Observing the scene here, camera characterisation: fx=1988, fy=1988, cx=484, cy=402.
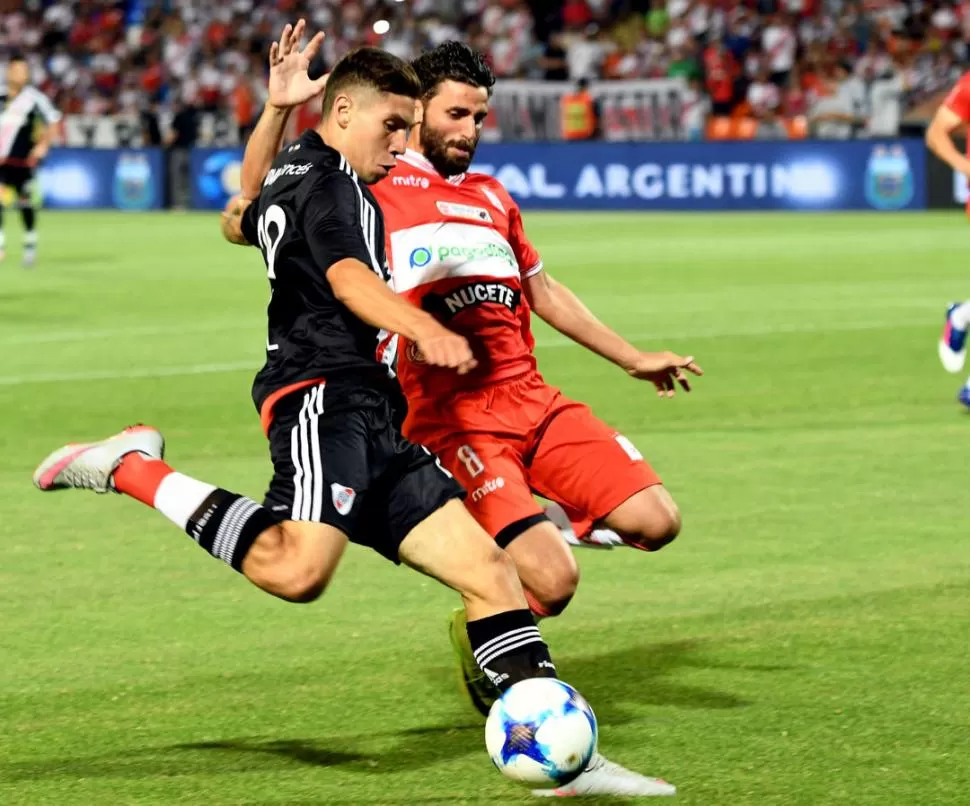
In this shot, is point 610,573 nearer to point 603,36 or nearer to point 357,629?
point 357,629

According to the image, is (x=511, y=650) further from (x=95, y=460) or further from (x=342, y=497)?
(x=95, y=460)

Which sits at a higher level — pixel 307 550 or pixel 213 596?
pixel 307 550

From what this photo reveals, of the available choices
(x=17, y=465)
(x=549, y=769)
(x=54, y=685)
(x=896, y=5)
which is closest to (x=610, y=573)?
(x=54, y=685)

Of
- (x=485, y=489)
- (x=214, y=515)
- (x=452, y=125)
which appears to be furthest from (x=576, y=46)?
(x=214, y=515)

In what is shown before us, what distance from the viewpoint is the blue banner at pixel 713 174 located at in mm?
30016

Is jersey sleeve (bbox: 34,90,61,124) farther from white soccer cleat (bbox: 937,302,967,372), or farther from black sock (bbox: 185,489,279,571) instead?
black sock (bbox: 185,489,279,571)

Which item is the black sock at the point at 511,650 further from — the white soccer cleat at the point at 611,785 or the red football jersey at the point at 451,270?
the red football jersey at the point at 451,270

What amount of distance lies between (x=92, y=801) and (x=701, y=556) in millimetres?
3548

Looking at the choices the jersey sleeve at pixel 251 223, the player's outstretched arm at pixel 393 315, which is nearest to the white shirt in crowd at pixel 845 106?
the jersey sleeve at pixel 251 223

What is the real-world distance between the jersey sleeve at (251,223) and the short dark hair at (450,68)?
91 centimetres

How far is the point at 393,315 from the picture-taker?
185 inches

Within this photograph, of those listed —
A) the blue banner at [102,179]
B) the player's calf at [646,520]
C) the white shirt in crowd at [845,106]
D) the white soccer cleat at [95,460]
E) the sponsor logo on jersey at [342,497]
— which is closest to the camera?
the sponsor logo on jersey at [342,497]

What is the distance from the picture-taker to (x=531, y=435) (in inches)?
246

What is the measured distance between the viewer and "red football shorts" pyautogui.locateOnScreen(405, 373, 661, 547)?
6.08 metres
